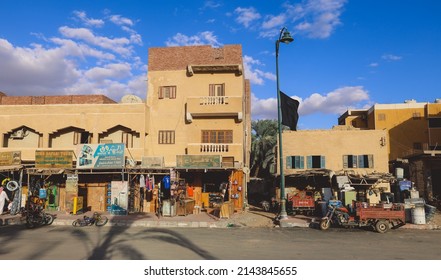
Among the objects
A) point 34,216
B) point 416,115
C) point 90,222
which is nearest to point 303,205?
point 90,222

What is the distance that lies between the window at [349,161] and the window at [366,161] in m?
0.37

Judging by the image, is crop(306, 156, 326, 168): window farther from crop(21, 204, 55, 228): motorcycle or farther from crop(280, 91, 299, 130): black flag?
crop(21, 204, 55, 228): motorcycle

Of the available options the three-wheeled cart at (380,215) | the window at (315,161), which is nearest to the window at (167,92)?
the window at (315,161)

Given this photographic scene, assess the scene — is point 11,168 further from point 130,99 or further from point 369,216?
point 369,216

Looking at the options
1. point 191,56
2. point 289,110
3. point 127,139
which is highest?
point 191,56

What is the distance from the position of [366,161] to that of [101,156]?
19412mm

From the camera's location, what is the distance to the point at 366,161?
26.2 meters

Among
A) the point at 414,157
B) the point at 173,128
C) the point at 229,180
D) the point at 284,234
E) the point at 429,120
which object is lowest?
the point at 284,234

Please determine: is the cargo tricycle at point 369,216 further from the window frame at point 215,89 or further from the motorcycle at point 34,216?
the motorcycle at point 34,216

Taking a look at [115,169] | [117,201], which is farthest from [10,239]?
[115,169]

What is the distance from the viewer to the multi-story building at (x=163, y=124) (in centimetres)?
2358

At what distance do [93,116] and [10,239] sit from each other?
12.9 metres

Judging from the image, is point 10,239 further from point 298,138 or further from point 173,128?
point 298,138

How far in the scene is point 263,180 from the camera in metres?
35.5
